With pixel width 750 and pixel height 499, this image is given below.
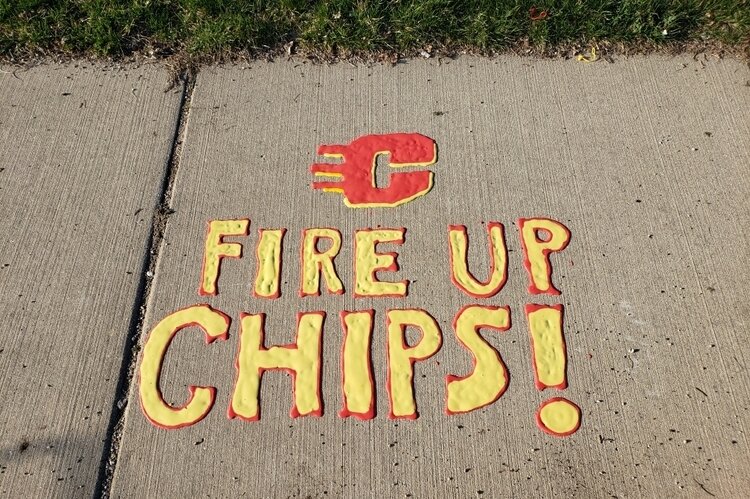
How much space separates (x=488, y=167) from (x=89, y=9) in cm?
250

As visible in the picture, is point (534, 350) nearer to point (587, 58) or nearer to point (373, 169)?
point (373, 169)

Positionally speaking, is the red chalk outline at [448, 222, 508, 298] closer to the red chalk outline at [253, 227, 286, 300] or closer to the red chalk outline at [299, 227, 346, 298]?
the red chalk outline at [299, 227, 346, 298]

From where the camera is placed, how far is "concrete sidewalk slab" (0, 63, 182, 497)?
246 centimetres

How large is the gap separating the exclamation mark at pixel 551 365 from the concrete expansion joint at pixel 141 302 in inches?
68.4

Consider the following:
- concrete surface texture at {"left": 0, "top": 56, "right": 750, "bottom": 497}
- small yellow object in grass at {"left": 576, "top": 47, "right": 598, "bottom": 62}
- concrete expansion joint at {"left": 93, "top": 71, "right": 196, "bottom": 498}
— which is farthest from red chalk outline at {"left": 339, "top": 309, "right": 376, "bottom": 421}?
small yellow object in grass at {"left": 576, "top": 47, "right": 598, "bottom": 62}

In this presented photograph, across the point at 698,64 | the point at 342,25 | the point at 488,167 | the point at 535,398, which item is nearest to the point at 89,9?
the point at 342,25

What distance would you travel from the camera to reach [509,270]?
2793 mm

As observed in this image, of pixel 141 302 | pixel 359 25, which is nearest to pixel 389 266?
pixel 141 302

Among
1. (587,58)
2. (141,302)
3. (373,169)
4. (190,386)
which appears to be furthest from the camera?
(587,58)

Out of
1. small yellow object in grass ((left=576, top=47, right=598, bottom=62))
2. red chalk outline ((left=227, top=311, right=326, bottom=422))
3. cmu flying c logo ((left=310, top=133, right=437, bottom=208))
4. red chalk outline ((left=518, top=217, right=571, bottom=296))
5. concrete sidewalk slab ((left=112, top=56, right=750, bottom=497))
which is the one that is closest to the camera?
concrete sidewalk slab ((left=112, top=56, right=750, bottom=497))

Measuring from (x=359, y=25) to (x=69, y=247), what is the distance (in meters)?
1.98

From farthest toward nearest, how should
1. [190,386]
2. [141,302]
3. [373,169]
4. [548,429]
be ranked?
[373,169]
[141,302]
[190,386]
[548,429]

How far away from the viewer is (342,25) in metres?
3.46

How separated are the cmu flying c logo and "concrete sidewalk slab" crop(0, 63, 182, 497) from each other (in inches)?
35.4
